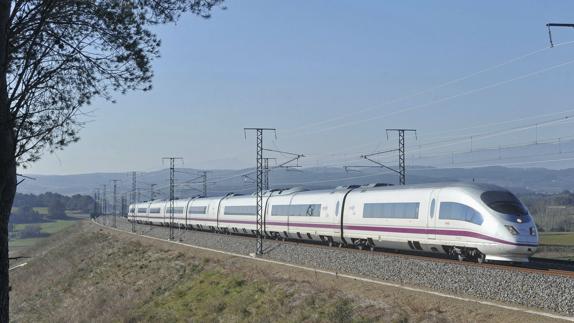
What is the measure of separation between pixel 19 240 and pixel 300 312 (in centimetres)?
12069

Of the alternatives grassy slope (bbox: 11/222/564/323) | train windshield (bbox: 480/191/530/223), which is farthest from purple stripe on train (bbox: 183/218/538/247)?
grassy slope (bbox: 11/222/564/323)

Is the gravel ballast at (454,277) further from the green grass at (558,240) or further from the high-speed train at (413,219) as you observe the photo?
the green grass at (558,240)

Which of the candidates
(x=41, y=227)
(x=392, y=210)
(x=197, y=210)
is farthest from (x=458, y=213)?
(x=41, y=227)

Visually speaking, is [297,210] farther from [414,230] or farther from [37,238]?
[37,238]

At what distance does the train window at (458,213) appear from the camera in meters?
23.2

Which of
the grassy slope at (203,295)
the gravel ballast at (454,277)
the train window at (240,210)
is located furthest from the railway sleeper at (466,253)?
the train window at (240,210)

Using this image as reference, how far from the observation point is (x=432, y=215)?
2581cm

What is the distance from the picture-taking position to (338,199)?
34.3 m

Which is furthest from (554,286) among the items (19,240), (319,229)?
(19,240)

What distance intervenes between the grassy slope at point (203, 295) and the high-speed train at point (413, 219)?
5336 millimetres

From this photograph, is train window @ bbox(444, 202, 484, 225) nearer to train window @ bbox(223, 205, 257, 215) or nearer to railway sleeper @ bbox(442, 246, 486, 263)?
railway sleeper @ bbox(442, 246, 486, 263)

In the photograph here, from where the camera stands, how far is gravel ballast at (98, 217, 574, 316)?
16.0 m

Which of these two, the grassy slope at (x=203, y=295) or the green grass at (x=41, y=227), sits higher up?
the grassy slope at (x=203, y=295)

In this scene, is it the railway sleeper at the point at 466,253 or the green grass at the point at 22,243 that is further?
the green grass at the point at 22,243
